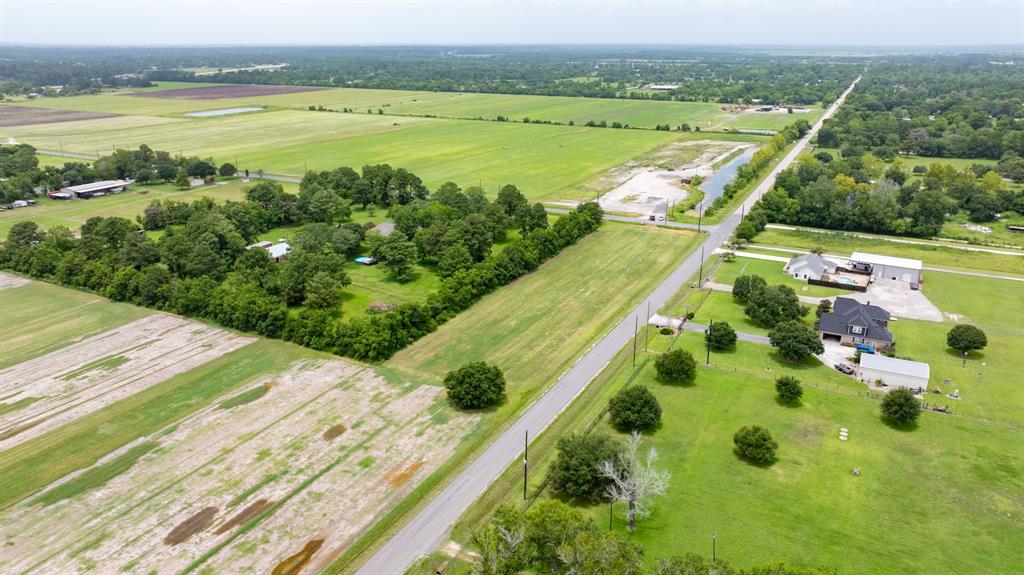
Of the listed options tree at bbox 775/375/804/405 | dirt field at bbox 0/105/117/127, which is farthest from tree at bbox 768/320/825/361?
dirt field at bbox 0/105/117/127

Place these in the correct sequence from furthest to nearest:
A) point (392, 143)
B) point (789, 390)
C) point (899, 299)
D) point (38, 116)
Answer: point (38, 116) < point (392, 143) < point (899, 299) < point (789, 390)

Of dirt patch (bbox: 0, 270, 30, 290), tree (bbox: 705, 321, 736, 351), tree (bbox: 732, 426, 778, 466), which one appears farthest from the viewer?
dirt patch (bbox: 0, 270, 30, 290)

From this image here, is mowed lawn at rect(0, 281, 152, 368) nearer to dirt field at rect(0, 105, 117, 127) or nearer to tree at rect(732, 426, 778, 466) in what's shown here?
tree at rect(732, 426, 778, 466)

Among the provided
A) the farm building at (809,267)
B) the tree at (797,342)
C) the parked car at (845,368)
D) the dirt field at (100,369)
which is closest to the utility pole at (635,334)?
the tree at (797,342)

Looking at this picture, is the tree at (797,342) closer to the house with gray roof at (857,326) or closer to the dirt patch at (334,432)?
the house with gray roof at (857,326)

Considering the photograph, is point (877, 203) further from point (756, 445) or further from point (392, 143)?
point (392, 143)

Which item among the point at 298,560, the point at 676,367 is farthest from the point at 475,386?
the point at 298,560
